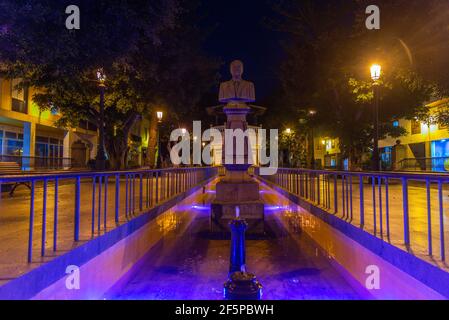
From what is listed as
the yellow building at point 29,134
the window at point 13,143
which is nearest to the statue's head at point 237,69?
the yellow building at point 29,134

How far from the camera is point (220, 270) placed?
5.50m

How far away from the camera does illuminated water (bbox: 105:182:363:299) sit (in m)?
4.60

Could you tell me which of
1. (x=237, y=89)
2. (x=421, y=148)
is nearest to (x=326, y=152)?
(x=421, y=148)

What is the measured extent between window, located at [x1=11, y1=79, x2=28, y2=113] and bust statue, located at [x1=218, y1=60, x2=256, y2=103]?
21.4 metres

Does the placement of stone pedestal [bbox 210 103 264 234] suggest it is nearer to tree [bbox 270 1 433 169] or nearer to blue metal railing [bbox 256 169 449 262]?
blue metal railing [bbox 256 169 449 262]

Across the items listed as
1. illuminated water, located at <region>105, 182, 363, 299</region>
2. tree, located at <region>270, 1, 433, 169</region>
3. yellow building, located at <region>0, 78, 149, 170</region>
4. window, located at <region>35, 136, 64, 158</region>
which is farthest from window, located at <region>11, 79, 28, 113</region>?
illuminated water, located at <region>105, 182, 363, 299</region>

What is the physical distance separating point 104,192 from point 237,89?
4.14 m

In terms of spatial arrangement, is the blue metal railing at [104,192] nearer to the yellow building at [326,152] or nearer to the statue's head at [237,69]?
the statue's head at [237,69]

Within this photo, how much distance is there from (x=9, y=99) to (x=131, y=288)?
24.8 m

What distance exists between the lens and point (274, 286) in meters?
4.86

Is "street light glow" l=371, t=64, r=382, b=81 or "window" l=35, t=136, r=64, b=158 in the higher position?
"street light glow" l=371, t=64, r=382, b=81

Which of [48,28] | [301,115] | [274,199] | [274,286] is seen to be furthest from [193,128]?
[274,286]

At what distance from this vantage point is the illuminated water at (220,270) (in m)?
4.60
